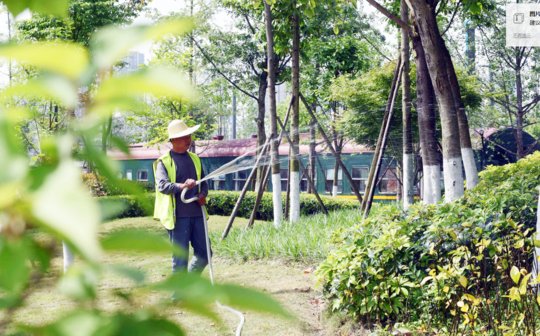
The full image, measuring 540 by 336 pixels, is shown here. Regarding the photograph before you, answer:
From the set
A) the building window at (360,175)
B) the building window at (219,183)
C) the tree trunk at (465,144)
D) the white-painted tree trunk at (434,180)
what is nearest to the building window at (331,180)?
the building window at (360,175)

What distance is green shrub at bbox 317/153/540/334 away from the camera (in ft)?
10.3

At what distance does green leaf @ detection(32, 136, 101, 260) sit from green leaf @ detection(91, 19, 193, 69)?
0.24ft

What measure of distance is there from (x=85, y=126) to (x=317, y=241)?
19.7 feet

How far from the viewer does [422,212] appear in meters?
4.22

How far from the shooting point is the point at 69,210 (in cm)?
25

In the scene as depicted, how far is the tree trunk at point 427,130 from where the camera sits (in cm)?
659

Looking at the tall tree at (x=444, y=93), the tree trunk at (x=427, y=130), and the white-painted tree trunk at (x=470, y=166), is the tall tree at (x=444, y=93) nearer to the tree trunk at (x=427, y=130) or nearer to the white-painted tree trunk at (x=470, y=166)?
the white-painted tree trunk at (x=470, y=166)

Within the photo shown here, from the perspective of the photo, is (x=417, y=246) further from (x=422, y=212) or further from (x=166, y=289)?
(x=166, y=289)

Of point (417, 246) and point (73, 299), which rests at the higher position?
point (73, 299)

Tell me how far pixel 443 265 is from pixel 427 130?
317 cm

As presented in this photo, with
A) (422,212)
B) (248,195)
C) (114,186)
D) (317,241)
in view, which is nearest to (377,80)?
(248,195)

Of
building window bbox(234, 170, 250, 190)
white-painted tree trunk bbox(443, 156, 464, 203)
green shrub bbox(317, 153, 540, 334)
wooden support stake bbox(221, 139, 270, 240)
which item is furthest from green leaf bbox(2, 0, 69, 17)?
building window bbox(234, 170, 250, 190)

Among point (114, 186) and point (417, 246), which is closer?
point (114, 186)

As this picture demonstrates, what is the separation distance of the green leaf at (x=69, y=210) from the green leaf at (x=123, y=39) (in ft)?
0.24
